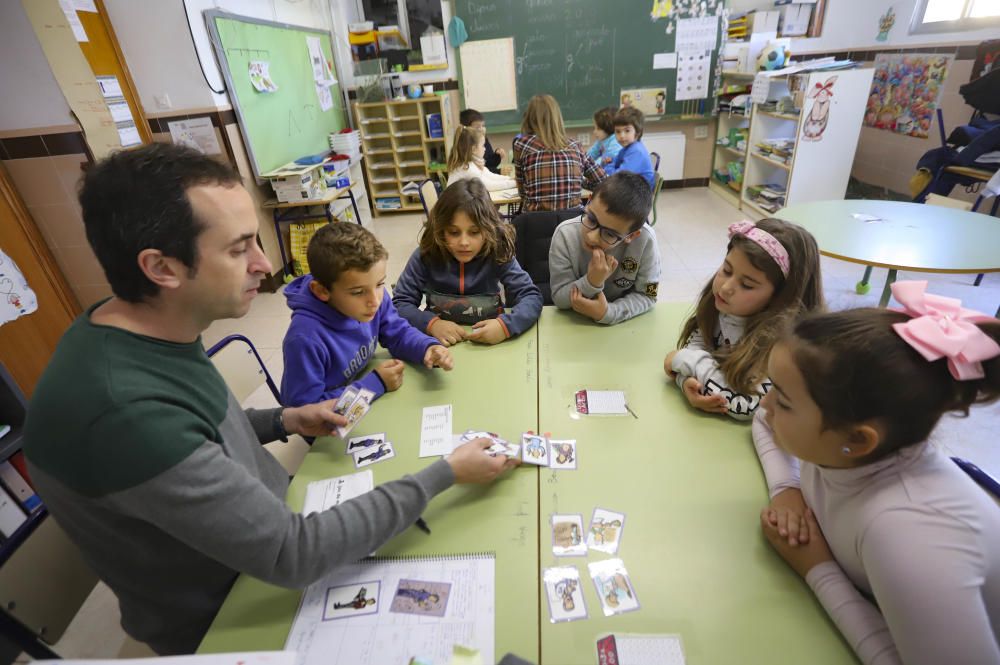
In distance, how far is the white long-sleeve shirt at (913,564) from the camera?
2.31 ft

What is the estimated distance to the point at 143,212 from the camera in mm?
809

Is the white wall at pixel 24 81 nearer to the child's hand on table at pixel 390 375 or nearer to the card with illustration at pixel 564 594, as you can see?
the child's hand on table at pixel 390 375

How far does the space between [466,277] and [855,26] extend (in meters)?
6.60

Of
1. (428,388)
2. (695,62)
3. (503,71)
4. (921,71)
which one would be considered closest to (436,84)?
(503,71)

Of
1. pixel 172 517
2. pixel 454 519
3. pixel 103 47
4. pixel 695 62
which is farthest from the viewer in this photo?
pixel 695 62

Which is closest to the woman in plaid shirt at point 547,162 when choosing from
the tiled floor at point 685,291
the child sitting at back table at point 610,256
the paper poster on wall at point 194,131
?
the tiled floor at point 685,291

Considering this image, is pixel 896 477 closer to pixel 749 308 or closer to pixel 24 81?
A: pixel 749 308

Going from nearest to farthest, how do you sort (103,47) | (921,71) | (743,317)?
(743,317) < (103,47) < (921,71)

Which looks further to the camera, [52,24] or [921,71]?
[921,71]

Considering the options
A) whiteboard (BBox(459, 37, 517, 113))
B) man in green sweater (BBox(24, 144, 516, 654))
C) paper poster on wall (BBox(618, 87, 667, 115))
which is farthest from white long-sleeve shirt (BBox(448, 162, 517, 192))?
man in green sweater (BBox(24, 144, 516, 654))

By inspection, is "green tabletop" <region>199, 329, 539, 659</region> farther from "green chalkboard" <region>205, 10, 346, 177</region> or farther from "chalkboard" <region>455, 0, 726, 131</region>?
"chalkboard" <region>455, 0, 726, 131</region>

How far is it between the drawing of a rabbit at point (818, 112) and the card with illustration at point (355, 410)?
5.15 meters

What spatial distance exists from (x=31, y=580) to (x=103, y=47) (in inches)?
152

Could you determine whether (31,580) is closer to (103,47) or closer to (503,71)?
(103,47)
